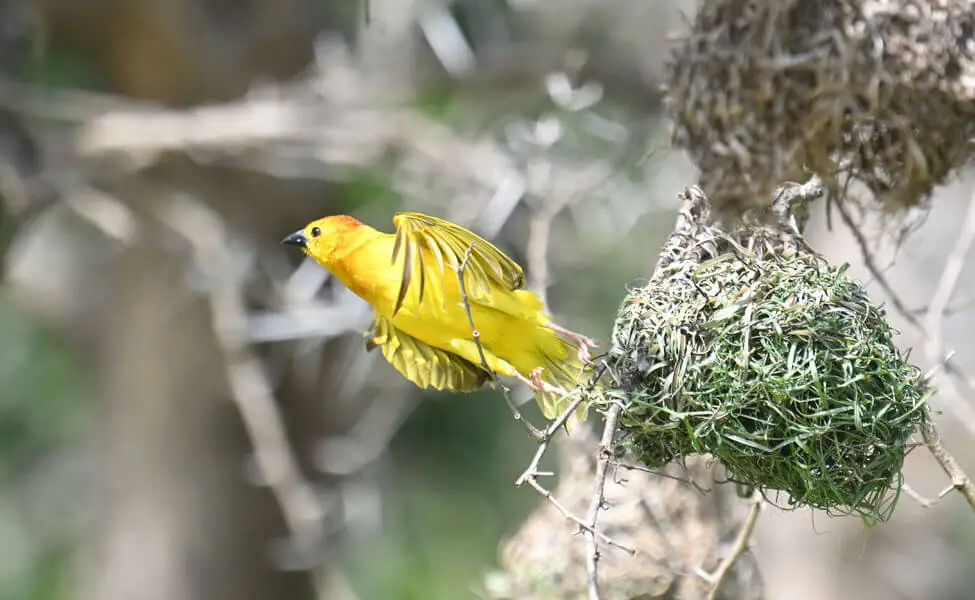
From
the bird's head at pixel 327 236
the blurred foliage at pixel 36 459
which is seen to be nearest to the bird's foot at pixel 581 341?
the bird's head at pixel 327 236

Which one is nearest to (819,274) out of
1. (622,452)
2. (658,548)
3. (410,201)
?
(622,452)

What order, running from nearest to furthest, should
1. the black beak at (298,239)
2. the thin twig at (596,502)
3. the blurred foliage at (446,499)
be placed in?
1. the thin twig at (596,502)
2. the black beak at (298,239)
3. the blurred foliage at (446,499)

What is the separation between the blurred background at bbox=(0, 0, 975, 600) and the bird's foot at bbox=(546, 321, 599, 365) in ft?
4.66

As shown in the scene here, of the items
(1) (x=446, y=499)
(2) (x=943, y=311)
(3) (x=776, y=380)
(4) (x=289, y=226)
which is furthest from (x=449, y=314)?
(1) (x=446, y=499)

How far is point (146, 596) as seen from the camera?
19.7 ft

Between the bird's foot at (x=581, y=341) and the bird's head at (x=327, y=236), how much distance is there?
0.52m

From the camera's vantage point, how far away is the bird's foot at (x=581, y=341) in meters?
2.17

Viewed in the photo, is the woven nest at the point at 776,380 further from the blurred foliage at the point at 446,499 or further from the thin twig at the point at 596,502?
the blurred foliage at the point at 446,499

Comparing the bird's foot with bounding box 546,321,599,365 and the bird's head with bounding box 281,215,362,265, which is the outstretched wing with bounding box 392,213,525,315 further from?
the bird's head with bounding box 281,215,362,265

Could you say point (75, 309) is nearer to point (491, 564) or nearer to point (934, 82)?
point (491, 564)

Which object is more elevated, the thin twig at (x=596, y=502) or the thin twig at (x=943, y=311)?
the thin twig at (x=596, y=502)

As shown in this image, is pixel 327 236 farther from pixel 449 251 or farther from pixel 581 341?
pixel 581 341

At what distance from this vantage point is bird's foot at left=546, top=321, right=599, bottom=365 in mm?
2172

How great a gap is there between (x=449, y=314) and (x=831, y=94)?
1001 mm
